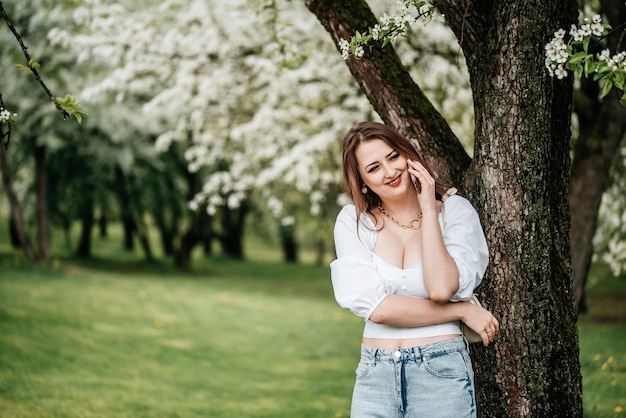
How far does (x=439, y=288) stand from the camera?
2684mm

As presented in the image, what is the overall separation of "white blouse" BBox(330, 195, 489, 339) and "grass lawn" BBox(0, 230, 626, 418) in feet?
11.9

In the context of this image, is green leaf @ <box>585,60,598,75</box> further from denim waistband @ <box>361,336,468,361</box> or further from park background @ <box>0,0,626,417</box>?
park background @ <box>0,0,626,417</box>

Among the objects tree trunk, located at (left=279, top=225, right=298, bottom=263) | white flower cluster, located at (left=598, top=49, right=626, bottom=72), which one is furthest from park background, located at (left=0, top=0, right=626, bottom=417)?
tree trunk, located at (left=279, top=225, right=298, bottom=263)

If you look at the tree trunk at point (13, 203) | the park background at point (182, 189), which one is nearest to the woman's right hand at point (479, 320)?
the park background at point (182, 189)

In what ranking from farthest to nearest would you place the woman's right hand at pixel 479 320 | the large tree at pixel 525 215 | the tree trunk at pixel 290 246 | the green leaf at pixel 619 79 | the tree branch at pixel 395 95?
the tree trunk at pixel 290 246
the tree branch at pixel 395 95
the large tree at pixel 525 215
the woman's right hand at pixel 479 320
the green leaf at pixel 619 79

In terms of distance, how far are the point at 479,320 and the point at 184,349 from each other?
7.72 metres

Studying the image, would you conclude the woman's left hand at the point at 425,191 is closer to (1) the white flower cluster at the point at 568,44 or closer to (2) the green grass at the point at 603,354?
(1) the white flower cluster at the point at 568,44

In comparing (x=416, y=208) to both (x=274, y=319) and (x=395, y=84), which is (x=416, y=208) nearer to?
(x=395, y=84)

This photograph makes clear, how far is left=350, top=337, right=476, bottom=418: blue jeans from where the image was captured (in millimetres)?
2699

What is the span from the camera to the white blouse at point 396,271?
2.78 meters

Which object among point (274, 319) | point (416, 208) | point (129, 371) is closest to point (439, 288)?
point (416, 208)

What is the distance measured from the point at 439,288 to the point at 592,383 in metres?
4.89

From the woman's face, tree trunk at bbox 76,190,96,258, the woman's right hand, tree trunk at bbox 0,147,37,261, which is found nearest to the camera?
the woman's right hand

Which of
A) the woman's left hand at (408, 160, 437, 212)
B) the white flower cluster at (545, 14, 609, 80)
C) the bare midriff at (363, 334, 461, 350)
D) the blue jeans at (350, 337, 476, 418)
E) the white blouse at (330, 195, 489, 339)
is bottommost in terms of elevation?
the blue jeans at (350, 337, 476, 418)
